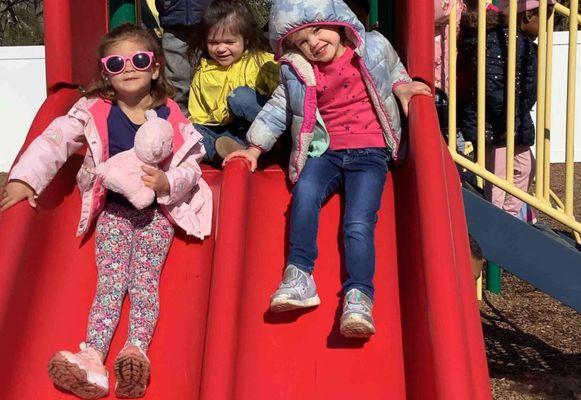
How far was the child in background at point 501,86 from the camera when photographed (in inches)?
185

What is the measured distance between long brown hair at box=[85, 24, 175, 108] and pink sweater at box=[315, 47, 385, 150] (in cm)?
67

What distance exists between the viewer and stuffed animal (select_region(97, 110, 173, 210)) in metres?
3.25

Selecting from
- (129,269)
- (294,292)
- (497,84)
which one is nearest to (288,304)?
(294,292)

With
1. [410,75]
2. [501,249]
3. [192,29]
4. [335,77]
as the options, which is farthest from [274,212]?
[192,29]

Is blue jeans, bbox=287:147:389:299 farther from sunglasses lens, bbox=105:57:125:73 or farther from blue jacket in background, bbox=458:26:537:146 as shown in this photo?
blue jacket in background, bbox=458:26:537:146

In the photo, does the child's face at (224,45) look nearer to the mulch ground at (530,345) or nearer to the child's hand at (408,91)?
the child's hand at (408,91)

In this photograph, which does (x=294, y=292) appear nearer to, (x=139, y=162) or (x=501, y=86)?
(x=139, y=162)

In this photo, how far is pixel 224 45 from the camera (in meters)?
4.14

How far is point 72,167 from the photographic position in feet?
12.0

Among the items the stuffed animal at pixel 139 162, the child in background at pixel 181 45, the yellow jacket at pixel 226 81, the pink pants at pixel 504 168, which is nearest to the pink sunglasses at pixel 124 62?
the stuffed animal at pixel 139 162

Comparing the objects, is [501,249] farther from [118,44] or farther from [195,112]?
[118,44]

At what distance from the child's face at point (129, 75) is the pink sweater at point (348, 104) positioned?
714 mm

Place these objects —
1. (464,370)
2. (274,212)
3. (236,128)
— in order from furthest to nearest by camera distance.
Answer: (236,128) → (274,212) → (464,370)

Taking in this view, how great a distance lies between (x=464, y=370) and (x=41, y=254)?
5.59 ft
